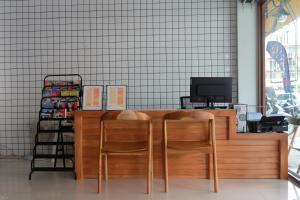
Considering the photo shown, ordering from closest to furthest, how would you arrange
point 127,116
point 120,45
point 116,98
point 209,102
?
point 127,116
point 209,102
point 116,98
point 120,45

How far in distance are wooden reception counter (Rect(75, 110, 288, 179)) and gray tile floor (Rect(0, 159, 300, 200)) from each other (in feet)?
0.40

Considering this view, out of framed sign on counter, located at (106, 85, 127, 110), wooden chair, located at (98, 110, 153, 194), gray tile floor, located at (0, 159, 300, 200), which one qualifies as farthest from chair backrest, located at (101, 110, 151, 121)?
gray tile floor, located at (0, 159, 300, 200)

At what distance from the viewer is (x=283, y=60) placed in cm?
474

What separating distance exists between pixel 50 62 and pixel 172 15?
2208 mm

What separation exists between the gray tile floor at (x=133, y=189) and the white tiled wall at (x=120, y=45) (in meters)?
1.84

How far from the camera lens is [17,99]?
5.72 meters

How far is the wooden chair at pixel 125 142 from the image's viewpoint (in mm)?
3574

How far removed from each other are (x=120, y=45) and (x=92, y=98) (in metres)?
1.49

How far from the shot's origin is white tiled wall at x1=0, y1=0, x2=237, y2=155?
5.53 m

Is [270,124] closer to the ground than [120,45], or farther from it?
closer to the ground

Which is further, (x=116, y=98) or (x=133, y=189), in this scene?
(x=116, y=98)

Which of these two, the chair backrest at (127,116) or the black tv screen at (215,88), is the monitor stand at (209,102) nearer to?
the black tv screen at (215,88)

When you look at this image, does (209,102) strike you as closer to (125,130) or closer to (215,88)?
(215,88)

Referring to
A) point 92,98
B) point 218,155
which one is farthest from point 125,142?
point 218,155
